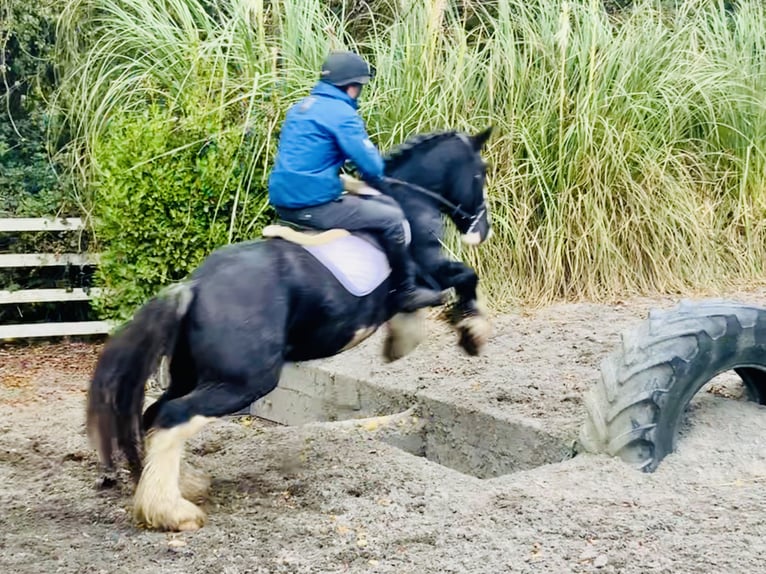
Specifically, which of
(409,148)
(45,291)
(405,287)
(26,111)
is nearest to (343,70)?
(409,148)

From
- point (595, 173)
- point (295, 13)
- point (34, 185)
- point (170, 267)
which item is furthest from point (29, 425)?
point (595, 173)

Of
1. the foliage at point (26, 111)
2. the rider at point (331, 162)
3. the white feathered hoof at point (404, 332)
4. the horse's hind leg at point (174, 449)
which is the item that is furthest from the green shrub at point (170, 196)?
the horse's hind leg at point (174, 449)

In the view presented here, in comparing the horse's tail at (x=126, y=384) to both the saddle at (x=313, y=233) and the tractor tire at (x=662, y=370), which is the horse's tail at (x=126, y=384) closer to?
the saddle at (x=313, y=233)

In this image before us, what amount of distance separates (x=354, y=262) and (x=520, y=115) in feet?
14.8

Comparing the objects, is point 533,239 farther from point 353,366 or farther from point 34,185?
point 34,185

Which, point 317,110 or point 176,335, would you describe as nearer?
point 176,335

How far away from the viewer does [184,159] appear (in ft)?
25.1

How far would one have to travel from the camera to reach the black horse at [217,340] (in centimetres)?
386

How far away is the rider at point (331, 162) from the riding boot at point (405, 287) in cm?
1

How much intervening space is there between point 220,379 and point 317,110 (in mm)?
1350

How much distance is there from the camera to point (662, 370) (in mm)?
4285

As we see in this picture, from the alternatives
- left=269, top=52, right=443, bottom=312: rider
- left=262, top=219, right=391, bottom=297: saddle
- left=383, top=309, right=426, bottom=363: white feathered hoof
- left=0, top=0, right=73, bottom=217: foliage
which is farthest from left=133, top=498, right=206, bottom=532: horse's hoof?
left=0, top=0, right=73, bottom=217: foliage

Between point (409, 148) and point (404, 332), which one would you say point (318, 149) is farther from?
point (404, 332)

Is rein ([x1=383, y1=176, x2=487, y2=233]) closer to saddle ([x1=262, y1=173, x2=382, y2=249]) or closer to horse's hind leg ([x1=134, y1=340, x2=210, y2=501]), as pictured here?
saddle ([x1=262, y1=173, x2=382, y2=249])
